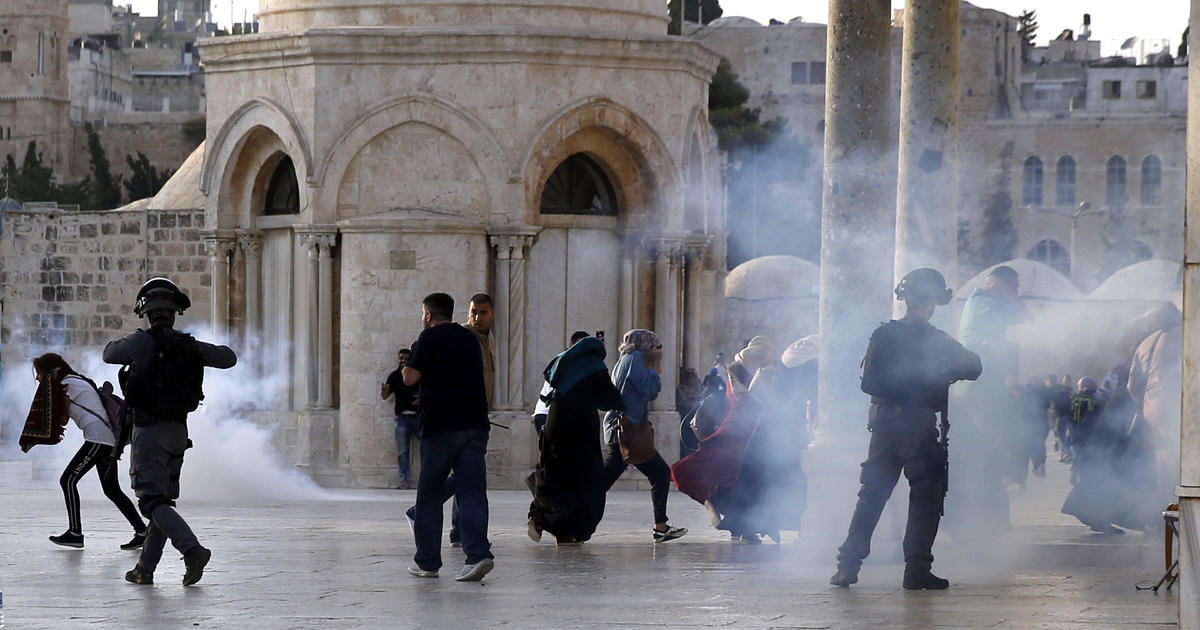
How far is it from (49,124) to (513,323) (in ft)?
319

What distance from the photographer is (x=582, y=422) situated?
469 inches

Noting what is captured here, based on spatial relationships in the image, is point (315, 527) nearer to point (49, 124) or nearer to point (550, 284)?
point (550, 284)

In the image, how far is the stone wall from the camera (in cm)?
2225

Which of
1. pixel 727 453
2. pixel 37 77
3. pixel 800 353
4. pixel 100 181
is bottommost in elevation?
pixel 727 453

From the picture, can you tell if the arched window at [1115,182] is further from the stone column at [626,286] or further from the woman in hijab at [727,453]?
the woman in hijab at [727,453]

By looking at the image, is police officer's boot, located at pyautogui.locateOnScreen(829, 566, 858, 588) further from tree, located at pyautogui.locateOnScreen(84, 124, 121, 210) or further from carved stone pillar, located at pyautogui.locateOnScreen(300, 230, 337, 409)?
tree, located at pyautogui.locateOnScreen(84, 124, 121, 210)

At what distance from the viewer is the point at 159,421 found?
9.71 metres

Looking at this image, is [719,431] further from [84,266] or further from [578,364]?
[84,266]

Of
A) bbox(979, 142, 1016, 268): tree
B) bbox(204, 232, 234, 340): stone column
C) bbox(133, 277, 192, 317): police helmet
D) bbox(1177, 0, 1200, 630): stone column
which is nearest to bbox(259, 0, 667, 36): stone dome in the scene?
bbox(204, 232, 234, 340): stone column

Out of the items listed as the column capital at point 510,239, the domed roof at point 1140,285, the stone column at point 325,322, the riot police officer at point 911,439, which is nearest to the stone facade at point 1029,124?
the domed roof at point 1140,285

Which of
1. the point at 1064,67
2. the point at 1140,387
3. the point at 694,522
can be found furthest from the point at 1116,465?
the point at 1064,67

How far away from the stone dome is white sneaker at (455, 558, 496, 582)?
876 cm

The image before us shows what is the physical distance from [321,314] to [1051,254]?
68.6 m

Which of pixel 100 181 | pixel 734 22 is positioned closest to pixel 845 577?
pixel 734 22
